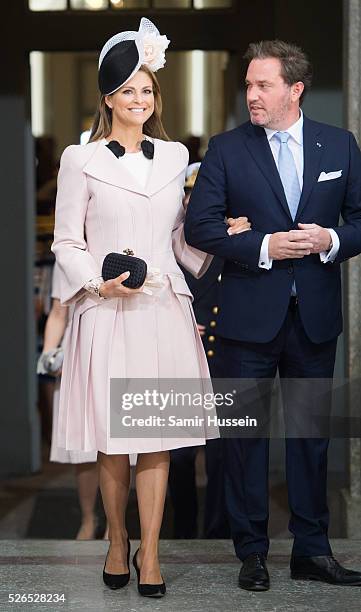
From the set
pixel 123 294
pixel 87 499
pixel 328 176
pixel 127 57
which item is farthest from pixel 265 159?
pixel 87 499

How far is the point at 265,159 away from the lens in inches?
184

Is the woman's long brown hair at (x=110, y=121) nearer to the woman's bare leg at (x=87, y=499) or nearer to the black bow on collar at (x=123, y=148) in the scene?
the black bow on collar at (x=123, y=148)

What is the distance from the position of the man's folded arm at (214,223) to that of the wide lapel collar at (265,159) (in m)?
0.12

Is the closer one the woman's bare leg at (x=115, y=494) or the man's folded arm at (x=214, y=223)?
the man's folded arm at (x=214, y=223)

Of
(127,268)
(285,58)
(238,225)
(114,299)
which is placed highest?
(285,58)

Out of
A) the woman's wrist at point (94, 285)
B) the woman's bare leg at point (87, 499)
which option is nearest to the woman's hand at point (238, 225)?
the woman's wrist at point (94, 285)

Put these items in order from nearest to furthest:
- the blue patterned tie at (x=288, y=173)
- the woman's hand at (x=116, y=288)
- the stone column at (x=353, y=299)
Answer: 1. the woman's hand at (x=116, y=288)
2. the blue patterned tie at (x=288, y=173)
3. the stone column at (x=353, y=299)

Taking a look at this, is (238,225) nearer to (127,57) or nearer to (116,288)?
(116,288)

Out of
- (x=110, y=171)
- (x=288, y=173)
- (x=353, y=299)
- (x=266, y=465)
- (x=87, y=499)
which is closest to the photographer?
(x=110, y=171)

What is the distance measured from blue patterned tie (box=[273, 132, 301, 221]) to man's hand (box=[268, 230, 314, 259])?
166 millimetres

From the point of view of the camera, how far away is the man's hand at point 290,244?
178 inches

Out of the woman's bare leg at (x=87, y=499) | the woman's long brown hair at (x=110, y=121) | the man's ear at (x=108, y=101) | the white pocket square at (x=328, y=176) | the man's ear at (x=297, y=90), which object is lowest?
the woman's bare leg at (x=87, y=499)

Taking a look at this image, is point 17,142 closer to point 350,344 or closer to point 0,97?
point 0,97

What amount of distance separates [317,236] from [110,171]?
0.75 meters
